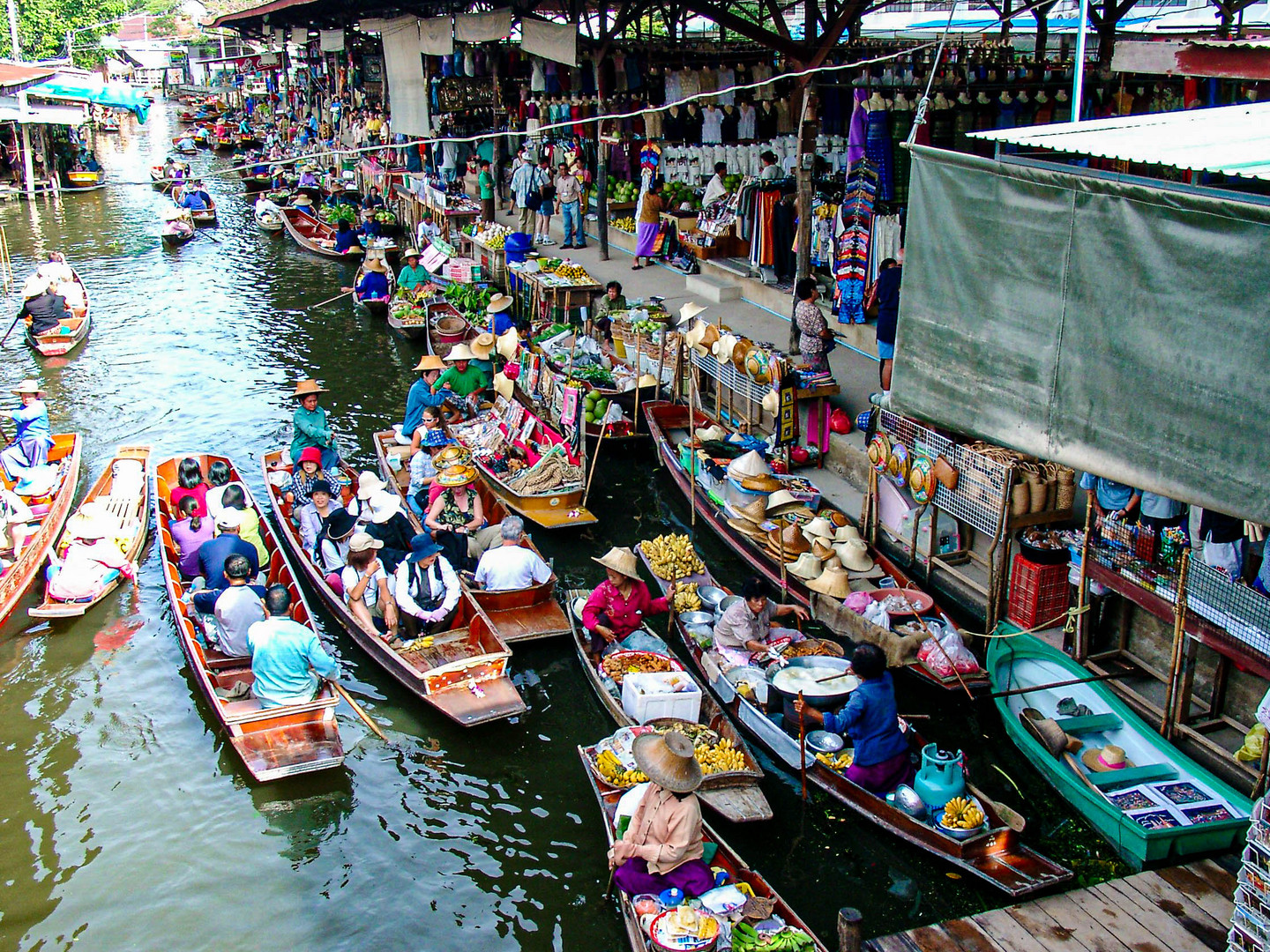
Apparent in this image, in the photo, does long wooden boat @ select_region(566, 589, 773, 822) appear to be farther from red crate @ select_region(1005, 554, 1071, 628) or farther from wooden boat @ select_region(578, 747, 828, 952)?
red crate @ select_region(1005, 554, 1071, 628)

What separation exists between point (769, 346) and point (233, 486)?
6104 mm

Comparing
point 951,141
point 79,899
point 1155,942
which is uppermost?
point 951,141

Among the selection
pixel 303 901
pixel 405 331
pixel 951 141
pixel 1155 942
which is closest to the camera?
pixel 1155 942

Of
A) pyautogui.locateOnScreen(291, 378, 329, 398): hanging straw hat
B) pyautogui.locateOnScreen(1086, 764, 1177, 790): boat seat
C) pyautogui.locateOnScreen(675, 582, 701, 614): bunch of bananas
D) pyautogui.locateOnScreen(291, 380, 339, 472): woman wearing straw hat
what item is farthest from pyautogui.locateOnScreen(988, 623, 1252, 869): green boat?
pyautogui.locateOnScreen(291, 378, 329, 398): hanging straw hat

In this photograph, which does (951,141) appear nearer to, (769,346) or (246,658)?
(769,346)

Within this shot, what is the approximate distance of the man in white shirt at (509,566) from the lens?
9.77 m

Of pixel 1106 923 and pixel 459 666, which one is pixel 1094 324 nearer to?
pixel 1106 923

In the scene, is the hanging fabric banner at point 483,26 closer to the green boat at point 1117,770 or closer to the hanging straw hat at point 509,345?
the hanging straw hat at point 509,345

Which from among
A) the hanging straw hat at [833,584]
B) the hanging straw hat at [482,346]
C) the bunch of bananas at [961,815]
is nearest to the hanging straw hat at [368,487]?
→ the hanging straw hat at [482,346]

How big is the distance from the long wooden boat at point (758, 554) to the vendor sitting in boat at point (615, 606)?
5.56 ft

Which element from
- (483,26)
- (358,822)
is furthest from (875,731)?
(483,26)

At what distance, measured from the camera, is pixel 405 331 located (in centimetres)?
1916

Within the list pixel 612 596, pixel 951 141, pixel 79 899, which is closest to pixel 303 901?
pixel 79 899

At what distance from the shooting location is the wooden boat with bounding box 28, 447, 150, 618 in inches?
412
